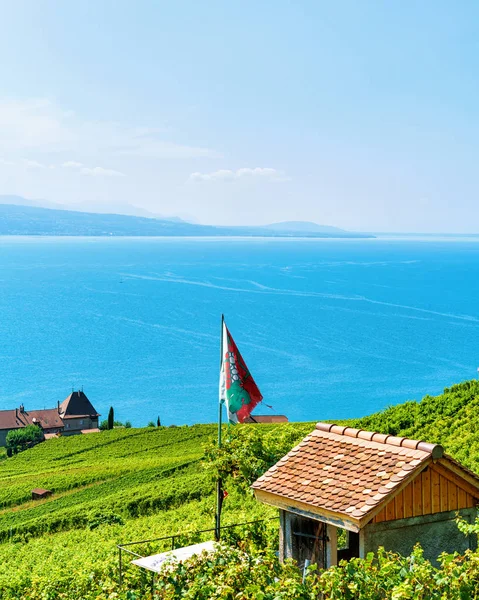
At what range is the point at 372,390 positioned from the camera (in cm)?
10744

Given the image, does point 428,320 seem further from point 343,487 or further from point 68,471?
point 343,487

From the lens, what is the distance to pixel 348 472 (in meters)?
10.9

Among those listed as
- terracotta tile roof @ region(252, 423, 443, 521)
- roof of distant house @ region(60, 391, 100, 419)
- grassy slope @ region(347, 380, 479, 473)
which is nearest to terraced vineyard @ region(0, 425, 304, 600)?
terracotta tile roof @ region(252, 423, 443, 521)

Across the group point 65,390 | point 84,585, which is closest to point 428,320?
point 65,390

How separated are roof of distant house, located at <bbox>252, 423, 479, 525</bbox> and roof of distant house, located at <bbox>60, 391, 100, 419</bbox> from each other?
263 feet

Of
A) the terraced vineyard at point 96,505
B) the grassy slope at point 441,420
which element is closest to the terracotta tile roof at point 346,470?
the terraced vineyard at point 96,505

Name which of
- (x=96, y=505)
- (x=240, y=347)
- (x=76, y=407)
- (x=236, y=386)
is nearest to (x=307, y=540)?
(x=236, y=386)

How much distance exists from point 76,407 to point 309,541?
8159cm

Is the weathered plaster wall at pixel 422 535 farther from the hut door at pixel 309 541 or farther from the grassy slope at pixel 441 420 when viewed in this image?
the grassy slope at pixel 441 420

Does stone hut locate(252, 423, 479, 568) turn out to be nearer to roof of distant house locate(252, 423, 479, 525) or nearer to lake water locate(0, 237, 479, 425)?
roof of distant house locate(252, 423, 479, 525)

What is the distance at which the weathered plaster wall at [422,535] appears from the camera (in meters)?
10.3

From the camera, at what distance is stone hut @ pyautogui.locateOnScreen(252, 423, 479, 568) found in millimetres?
10250

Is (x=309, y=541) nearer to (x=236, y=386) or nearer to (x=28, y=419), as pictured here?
(x=236, y=386)

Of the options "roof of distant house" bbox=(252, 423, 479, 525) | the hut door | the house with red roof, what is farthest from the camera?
the house with red roof
